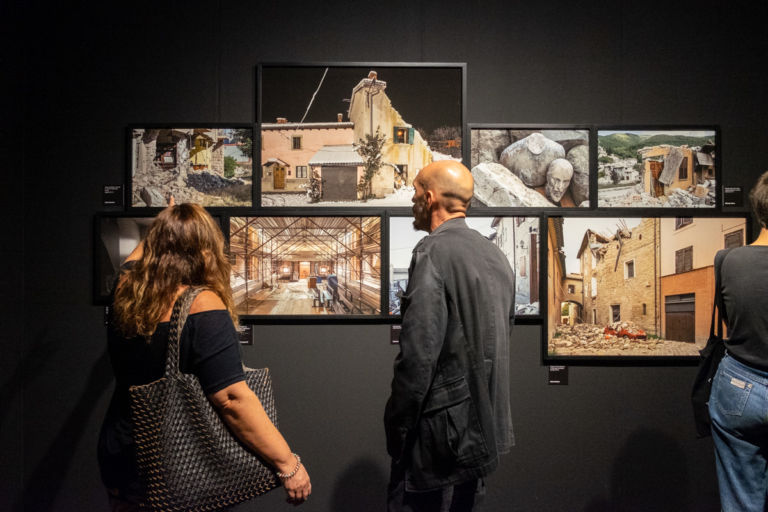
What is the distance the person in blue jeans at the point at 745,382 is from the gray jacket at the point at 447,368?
0.96 meters

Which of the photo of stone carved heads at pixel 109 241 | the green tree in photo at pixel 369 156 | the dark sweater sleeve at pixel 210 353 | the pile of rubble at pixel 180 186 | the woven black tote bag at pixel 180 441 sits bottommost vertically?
the woven black tote bag at pixel 180 441

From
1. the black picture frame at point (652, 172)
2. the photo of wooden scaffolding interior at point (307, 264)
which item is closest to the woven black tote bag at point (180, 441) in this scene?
the photo of wooden scaffolding interior at point (307, 264)

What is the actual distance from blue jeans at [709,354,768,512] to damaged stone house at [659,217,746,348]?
0.85m

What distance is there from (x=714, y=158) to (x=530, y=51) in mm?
1241

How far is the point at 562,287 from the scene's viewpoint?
278 cm

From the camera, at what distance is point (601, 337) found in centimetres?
278

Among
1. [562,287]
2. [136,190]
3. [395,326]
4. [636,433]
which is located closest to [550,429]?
[636,433]

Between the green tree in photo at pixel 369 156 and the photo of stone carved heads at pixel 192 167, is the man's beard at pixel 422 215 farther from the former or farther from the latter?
the photo of stone carved heads at pixel 192 167

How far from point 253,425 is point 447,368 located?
0.66 meters

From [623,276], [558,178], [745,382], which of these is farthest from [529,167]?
[745,382]

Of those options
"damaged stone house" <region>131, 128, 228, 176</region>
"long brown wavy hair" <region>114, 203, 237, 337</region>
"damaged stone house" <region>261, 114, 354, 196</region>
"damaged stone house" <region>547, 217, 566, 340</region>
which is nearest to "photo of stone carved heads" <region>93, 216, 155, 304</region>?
"damaged stone house" <region>131, 128, 228, 176</region>

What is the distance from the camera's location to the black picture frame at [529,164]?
2.78m

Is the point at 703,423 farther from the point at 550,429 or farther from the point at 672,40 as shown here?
the point at 672,40

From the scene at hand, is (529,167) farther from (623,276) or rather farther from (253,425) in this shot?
(253,425)
